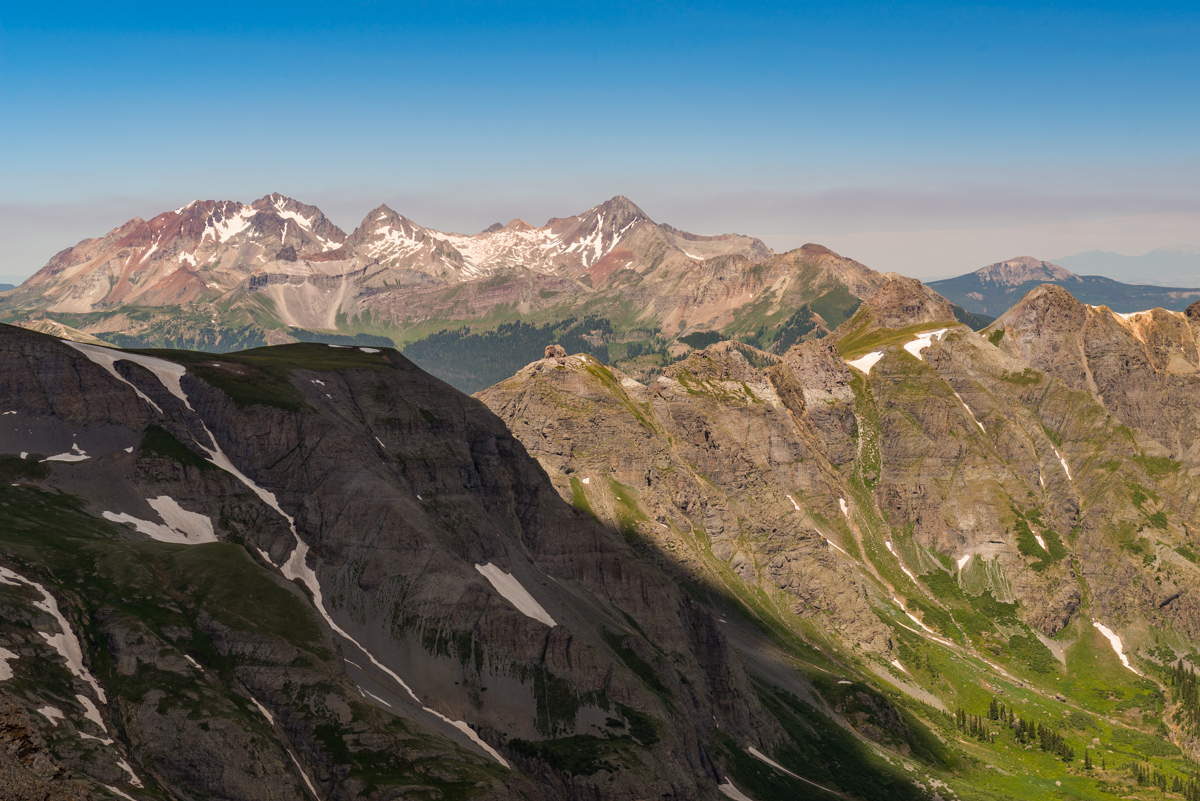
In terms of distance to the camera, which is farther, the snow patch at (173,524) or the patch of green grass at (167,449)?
the patch of green grass at (167,449)

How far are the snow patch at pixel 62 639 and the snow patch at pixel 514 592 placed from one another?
7100 cm

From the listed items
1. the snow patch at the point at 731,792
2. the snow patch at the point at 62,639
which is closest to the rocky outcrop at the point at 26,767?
the snow patch at the point at 62,639

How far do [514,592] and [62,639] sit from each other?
80.9 m

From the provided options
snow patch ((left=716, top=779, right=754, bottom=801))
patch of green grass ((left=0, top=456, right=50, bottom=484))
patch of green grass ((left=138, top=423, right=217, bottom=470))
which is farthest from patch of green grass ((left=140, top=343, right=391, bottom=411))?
snow patch ((left=716, top=779, right=754, bottom=801))

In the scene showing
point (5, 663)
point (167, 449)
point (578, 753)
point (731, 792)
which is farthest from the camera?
point (731, 792)

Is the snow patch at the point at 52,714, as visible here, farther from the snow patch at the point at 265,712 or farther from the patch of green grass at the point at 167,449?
the patch of green grass at the point at 167,449

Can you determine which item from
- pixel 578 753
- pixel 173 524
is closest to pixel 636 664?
pixel 578 753

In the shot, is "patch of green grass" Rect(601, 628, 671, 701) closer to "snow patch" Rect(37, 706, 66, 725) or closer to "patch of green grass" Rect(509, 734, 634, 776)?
"patch of green grass" Rect(509, 734, 634, 776)

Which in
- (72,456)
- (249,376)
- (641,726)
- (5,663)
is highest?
(249,376)

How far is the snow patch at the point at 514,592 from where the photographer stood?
162 meters

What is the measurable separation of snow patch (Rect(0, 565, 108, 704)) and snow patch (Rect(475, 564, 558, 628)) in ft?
233

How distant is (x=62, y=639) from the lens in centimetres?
10106

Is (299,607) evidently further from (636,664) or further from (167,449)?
(636,664)

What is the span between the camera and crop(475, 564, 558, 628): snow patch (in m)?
162
